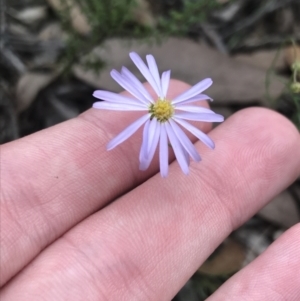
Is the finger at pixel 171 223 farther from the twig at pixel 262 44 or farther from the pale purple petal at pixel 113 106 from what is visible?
the twig at pixel 262 44

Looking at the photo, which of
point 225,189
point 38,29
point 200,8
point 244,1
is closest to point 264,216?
point 225,189

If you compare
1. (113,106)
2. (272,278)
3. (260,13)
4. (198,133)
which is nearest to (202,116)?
(198,133)

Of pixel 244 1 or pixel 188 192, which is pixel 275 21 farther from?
pixel 188 192

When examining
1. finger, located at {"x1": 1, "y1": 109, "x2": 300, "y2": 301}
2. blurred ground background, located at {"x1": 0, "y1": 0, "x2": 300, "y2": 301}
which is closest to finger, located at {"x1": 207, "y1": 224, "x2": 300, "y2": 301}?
finger, located at {"x1": 1, "y1": 109, "x2": 300, "y2": 301}

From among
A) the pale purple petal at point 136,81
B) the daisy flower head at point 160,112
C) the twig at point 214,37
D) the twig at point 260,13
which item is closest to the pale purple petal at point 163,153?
the daisy flower head at point 160,112

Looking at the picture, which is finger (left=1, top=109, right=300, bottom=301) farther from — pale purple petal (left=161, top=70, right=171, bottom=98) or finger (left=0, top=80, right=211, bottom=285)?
pale purple petal (left=161, top=70, right=171, bottom=98)
